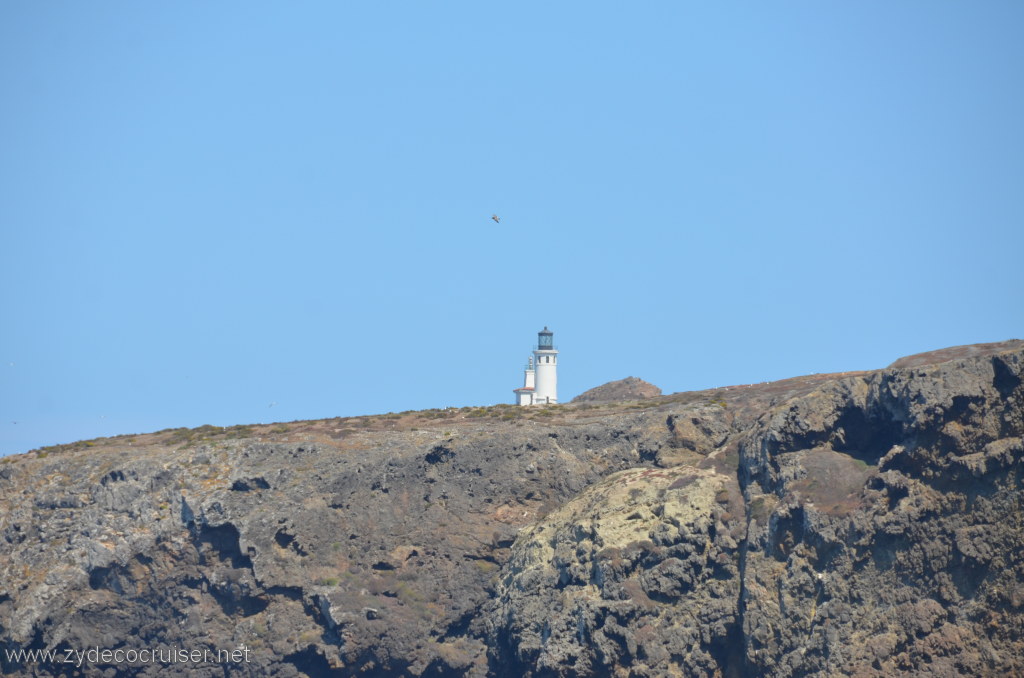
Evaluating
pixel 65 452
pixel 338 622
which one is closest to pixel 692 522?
pixel 338 622

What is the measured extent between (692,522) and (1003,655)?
1526cm

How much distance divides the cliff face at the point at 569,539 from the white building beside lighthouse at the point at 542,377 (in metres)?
48.0

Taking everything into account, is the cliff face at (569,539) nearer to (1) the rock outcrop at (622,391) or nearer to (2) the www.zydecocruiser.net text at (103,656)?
(2) the www.zydecocruiser.net text at (103,656)

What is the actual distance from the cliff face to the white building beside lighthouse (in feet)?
157

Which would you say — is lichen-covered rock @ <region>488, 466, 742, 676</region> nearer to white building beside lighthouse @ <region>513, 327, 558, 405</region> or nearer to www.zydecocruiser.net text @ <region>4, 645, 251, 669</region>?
www.zydecocruiser.net text @ <region>4, 645, 251, 669</region>

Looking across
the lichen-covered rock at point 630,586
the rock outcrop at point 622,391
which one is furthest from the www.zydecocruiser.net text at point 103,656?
the rock outcrop at point 622,391

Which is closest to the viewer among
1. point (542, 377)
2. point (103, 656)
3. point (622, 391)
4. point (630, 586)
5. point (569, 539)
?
point (630, 586)

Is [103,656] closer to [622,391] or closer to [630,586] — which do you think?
[630,586]

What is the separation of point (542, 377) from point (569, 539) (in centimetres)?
6517

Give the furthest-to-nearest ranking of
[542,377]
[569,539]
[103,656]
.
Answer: [542,377] < [103,656] < [569,539]

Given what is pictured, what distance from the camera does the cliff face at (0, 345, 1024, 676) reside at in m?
60.7

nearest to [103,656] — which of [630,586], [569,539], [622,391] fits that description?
[569,539]

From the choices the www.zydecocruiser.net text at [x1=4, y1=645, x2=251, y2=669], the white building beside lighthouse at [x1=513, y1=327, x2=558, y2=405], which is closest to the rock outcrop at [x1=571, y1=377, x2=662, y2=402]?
the white building beside lighthouse at [x1=513, y1=327, x2=558, y2=405]

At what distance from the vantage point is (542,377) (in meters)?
135
